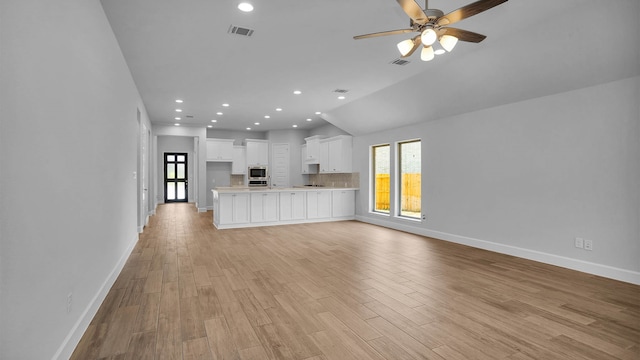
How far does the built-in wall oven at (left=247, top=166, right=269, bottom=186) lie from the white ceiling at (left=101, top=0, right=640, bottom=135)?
4.83m

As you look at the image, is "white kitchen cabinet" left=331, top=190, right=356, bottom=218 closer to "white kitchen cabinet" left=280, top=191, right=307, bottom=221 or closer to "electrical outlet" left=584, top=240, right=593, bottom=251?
"white kitchen cabinet" left=280, top=191, right=307, bottom=221

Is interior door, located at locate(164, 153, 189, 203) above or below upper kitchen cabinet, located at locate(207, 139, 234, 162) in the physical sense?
below

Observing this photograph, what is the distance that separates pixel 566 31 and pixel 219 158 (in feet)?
33.0

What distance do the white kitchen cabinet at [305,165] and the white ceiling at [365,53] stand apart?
14.8ft

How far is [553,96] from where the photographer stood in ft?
14.7

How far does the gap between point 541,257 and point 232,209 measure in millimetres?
5955

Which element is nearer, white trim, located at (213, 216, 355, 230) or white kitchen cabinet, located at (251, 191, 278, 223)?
white trim, located at (213, 216, 355, 230)

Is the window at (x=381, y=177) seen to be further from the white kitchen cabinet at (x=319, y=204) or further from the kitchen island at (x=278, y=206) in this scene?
the white kitchen cabinet at (x=319, y=204)

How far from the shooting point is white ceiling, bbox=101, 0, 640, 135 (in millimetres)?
3271

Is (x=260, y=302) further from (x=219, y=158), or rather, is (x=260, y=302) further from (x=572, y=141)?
(x=219, y=158)

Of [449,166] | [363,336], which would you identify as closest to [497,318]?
[363,336]

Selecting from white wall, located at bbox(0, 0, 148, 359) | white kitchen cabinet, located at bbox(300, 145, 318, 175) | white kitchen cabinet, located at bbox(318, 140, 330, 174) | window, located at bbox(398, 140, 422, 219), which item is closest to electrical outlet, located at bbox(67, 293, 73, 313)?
white wall, located at bbox(0, 0, 148, 359)

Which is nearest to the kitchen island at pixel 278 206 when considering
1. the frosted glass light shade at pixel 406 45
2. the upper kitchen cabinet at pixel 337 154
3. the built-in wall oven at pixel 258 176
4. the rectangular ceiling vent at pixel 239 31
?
the upper kitchen cabinet at pixel 337 154

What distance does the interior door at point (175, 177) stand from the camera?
14.3 meters
